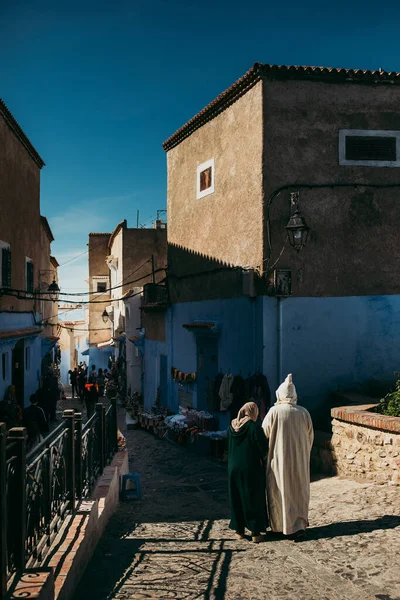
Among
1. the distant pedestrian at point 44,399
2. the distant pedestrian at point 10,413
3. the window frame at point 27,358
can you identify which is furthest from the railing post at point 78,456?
the window frame at point 27,358

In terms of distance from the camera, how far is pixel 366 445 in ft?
31.1

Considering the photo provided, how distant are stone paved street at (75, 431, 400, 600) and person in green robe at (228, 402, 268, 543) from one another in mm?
218

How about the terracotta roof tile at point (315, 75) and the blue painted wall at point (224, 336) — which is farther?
the blue painted wall at point (224, 336)

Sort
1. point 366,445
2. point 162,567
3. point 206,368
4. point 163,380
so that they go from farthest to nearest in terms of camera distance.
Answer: point 163,380 → point 206,368 → point 366,445 → point 162,567

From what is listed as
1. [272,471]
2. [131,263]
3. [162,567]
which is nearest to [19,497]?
[162,567]

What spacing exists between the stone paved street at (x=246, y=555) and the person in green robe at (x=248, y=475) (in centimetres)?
22

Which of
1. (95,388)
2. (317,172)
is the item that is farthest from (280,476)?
(95,388)

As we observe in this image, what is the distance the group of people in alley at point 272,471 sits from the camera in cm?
686

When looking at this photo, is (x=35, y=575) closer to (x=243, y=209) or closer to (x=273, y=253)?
(x=273, y=253)

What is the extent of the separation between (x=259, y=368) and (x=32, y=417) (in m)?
4.79

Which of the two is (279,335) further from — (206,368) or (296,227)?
(206,368)

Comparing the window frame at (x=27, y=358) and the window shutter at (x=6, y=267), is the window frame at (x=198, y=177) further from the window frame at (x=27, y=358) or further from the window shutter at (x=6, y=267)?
the window frame at (x=27, y=358)

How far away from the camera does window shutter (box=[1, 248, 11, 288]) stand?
17.8m

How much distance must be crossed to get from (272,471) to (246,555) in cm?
110
